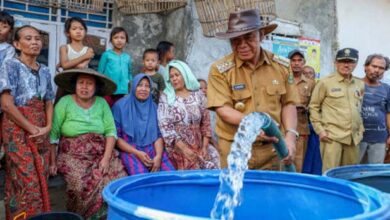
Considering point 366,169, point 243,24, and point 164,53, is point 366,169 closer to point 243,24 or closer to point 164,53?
point 243,24

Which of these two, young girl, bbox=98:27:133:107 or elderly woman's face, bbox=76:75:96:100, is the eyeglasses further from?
young girl, bbox=98:27:133:107

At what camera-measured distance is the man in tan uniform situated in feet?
9.04

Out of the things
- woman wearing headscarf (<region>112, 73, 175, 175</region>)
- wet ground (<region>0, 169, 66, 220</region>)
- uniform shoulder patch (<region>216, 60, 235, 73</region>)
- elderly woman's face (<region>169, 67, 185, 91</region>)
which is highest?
uniform shoulder patch (<region>216, 60, 235, 73</region>)

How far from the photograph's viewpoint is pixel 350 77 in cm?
479

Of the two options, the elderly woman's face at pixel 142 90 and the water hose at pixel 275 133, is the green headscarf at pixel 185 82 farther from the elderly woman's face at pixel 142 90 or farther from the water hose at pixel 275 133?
the water hose at pixel 275 133

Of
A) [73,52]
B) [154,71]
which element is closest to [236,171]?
[73,52]

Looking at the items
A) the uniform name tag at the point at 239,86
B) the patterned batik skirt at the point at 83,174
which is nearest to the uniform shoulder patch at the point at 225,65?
the uniform name tag at the point at 239,86

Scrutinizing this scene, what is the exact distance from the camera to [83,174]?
3701 millimetres

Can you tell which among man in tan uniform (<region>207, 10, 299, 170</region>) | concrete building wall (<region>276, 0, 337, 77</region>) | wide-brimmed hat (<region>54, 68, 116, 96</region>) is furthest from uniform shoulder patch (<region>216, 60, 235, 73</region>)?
concrete building wall (<region>276, 0, 337, 77</region>)

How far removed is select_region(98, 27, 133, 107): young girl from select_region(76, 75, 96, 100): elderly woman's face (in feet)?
2.35

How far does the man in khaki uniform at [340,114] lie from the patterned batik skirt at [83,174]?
7.08 ft

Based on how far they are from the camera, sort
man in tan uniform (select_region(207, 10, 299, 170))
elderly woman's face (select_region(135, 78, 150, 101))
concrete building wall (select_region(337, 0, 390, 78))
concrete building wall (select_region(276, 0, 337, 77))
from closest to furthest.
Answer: man in tan uniform (select_region(207, 10, 299, 170)), elderly woman's face (select_region(135, 78, 150, 101)), concrete building wall (select_region(276, 0, 337, 77)), concrete building wall (select_region(337, 0, 390, 78))

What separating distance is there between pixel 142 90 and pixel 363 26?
4950 mm

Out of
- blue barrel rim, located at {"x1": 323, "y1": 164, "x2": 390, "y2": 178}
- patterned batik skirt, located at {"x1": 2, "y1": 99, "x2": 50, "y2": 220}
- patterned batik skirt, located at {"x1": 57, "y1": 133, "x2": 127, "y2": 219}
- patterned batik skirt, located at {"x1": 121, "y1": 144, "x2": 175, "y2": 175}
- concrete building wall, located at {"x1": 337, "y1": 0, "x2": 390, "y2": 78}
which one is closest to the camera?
blue barrel rim, located at {"x1": 323, "y1": 164, "x2": 390, "y2": 178}
